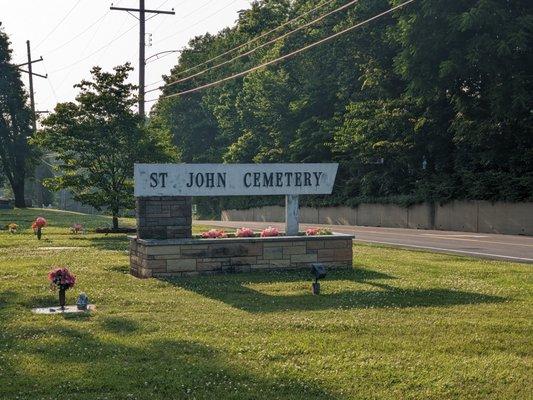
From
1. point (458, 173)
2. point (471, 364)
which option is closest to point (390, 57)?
point (458, 173)

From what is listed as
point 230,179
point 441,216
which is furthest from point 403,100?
point 230,179

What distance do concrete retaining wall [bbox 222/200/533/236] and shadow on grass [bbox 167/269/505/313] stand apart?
20460mm

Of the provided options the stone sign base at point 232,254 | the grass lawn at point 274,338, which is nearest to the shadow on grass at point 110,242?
the stone sign base at point 232,254

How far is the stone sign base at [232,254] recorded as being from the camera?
1534 cm

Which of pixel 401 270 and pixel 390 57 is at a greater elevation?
pixel 390 57

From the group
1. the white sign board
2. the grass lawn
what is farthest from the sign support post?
the grass lawn

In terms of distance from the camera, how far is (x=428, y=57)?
34.2 metres

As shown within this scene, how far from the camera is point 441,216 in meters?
38.8

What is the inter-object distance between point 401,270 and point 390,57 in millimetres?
29611

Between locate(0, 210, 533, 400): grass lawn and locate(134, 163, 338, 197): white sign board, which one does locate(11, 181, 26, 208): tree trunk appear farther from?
locate(134, 163, 338, 197): white sign board

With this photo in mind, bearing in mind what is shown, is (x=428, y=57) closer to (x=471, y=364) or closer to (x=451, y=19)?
(x=451, y=19)

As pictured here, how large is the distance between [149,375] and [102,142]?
24111mm

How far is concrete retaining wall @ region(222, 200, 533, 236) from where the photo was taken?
33531 millimetres

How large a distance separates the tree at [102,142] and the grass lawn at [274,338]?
573 inches
